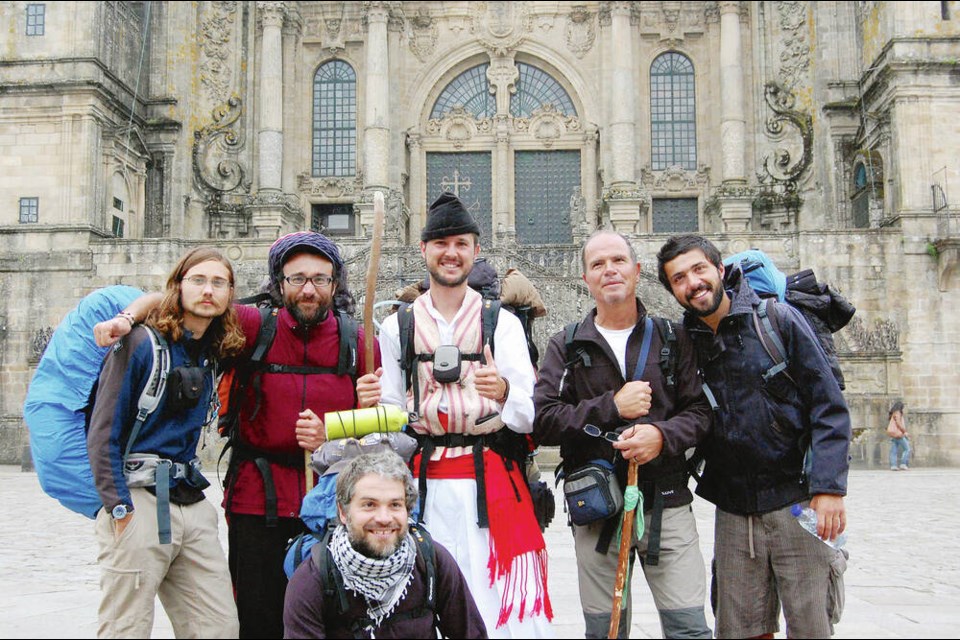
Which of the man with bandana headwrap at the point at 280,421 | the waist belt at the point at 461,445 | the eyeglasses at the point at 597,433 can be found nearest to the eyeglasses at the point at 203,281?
the man with bandana headwrap at the point at 280,421

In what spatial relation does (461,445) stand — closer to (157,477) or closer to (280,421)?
(280,421)

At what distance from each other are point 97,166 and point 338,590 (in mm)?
25496

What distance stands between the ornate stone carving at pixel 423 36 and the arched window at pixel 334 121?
2378 mm

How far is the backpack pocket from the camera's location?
4438mm

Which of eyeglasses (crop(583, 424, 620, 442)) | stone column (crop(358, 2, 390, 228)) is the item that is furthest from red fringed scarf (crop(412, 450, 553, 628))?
stone column (crop(358, 2, 390, 228))

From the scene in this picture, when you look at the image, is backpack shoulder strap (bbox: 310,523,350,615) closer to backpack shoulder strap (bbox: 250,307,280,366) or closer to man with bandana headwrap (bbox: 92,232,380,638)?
man with bandana headwrap (bbox: 92,232,380,638)

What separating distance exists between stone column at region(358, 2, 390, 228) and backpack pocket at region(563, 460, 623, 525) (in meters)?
24.8

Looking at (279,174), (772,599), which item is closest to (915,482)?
(772,599)

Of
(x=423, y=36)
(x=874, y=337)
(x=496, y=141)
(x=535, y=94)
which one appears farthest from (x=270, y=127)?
(x=874, y=337)

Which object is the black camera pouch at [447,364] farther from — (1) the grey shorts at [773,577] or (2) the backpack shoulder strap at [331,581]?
(1) the grey shorts at [773,577]

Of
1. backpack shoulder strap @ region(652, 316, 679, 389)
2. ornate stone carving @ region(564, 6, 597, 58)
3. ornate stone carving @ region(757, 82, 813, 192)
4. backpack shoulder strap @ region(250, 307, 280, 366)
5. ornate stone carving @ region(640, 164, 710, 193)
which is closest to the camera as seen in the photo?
backpack shoulder strap @ region(652, 316, 679, 389)

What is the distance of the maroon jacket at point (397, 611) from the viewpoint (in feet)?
12.9

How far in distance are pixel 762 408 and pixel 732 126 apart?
2642 cm

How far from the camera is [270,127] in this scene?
98.8 feet
